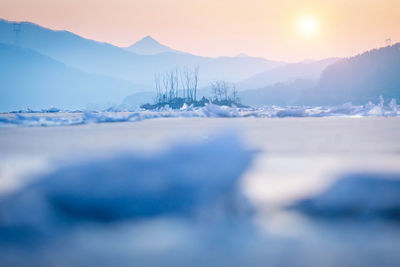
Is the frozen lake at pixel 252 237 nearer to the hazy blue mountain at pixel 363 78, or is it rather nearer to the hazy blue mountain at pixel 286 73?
the hazy blue mountain at pixel 363 78

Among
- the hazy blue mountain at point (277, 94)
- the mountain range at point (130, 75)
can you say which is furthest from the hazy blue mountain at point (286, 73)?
the hazy blue mountain at point (277, 94)

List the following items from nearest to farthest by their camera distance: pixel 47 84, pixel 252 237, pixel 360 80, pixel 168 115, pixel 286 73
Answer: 1. pixel 252 237
2. pixel 168 115
3. pixel 360 80
4. pixel 286 73
5. pixel 47 84

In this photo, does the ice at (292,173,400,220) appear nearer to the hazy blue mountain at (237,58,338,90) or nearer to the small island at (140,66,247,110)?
the small island at (140,66,247,110)

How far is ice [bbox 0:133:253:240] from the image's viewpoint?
0.86m

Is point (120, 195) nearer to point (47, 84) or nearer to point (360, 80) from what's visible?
point (360, 80)

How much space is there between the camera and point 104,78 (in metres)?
140

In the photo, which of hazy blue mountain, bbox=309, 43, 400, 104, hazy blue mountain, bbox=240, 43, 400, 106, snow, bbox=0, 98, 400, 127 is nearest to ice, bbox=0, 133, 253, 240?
snow, bbox=0, 98, 400, 127

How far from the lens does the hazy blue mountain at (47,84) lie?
106438 mm

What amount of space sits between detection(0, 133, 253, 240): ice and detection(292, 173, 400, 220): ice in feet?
0.68

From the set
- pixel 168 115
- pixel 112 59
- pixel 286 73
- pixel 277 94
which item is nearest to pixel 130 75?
pixel 112 59

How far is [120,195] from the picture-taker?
36.3 inches

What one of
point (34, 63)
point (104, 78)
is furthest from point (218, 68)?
point (34, 63)

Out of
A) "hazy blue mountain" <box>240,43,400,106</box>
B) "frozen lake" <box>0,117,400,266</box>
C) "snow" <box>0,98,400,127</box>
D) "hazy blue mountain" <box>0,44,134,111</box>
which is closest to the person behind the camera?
"frozen lake" <box>0,117,400,266</box>

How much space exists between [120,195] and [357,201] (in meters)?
0.67
